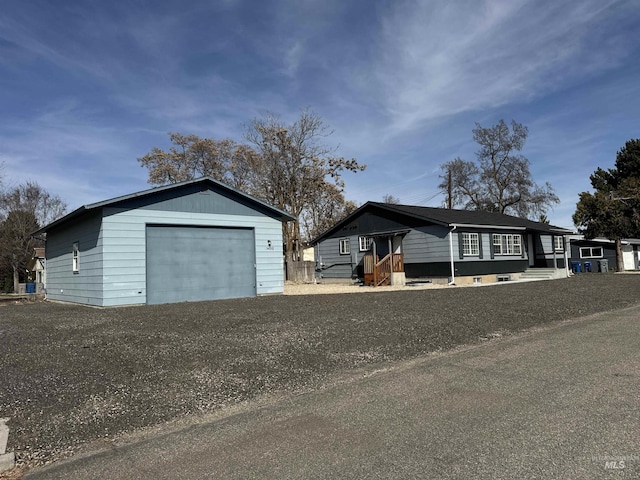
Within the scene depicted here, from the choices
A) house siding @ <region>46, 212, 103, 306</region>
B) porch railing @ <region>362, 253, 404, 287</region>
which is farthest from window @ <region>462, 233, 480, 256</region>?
house siding @ <region>46, 212, 103, 306</region>

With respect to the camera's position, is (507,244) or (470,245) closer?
(470,245)

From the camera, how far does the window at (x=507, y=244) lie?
78.7 ft

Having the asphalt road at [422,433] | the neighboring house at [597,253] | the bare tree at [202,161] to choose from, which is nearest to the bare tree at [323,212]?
the bare tree at [202,161]

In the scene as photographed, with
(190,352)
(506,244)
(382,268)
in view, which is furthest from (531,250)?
(190,352)

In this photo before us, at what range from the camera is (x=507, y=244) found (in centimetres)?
2467

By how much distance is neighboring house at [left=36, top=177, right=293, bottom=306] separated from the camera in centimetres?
1391

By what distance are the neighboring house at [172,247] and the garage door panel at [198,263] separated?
0.10 ft

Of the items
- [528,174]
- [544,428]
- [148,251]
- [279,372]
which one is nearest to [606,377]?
[544,428]

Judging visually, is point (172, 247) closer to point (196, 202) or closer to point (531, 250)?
point (196, 202)

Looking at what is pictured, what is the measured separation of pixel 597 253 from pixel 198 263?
114 feet

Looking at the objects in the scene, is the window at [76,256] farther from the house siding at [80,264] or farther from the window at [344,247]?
the window at [344,247]

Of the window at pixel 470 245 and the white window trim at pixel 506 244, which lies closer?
the window at pixel 470 245

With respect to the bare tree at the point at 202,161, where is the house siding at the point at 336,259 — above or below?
below

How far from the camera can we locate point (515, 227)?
24422 mm
